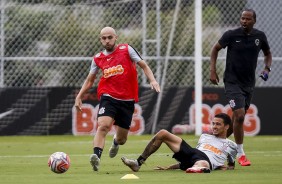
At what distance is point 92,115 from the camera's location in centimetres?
2291

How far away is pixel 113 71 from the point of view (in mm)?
13758

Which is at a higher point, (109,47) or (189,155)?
(109,47)

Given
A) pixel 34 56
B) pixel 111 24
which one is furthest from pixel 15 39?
pixel 111 24

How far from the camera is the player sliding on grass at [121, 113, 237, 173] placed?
1220 cm

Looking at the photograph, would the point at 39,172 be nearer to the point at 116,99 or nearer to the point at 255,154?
the point at 116,99

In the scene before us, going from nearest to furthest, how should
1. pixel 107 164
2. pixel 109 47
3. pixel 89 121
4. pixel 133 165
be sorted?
pixel 133 165 → pixel 109 47 → pixel 107 164 → pixel 89 121

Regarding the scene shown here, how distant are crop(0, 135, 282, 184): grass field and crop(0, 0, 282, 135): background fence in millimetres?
2194

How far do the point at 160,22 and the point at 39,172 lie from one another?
1227 centimetres

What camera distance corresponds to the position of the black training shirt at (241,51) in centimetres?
1467

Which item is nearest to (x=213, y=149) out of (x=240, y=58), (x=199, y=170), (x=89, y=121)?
(x=199, y=170)

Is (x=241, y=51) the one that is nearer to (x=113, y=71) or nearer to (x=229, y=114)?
(x=113, y=71)

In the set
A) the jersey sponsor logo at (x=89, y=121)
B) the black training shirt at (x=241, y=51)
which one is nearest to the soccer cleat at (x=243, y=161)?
the black training shirt at (x=241, y=51)

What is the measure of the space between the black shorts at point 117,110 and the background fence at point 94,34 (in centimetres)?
949

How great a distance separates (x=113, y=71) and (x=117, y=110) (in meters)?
0.57
